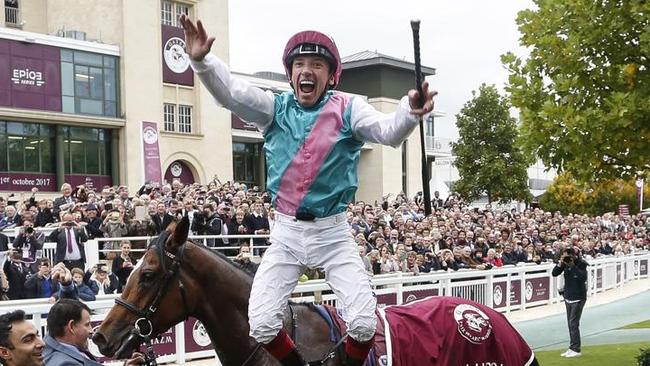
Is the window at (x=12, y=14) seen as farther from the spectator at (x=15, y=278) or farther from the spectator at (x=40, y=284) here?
the spectator at (x=40, y=284)

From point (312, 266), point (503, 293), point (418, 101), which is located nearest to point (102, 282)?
point (312, 266)

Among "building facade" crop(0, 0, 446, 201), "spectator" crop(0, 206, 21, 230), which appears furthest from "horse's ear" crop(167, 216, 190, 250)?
"building facade" crop(0, 0, 446, 201)

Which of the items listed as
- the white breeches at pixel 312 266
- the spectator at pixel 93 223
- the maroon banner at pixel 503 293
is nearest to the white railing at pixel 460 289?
the maroon banner at pixel 503 293

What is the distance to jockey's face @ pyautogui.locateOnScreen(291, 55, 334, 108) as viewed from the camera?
3.48 meters

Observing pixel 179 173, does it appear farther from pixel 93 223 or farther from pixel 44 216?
pixel 93 223

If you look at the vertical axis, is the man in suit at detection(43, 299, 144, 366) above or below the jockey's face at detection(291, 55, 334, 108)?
below

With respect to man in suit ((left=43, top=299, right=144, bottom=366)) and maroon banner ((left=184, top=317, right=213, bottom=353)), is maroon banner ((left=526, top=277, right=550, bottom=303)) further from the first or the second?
man in suit ((left=43, top=299, right=144, bottom=366))

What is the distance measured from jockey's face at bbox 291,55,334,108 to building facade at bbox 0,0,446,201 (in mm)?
23620

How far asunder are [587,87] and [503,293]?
9130 millimetres

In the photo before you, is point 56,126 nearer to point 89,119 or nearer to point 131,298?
point 89,119

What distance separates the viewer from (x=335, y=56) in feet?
11.6

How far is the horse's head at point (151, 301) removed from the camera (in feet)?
11.7

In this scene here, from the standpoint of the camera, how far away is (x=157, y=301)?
3688mm

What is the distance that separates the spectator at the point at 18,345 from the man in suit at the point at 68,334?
451 millimetres
